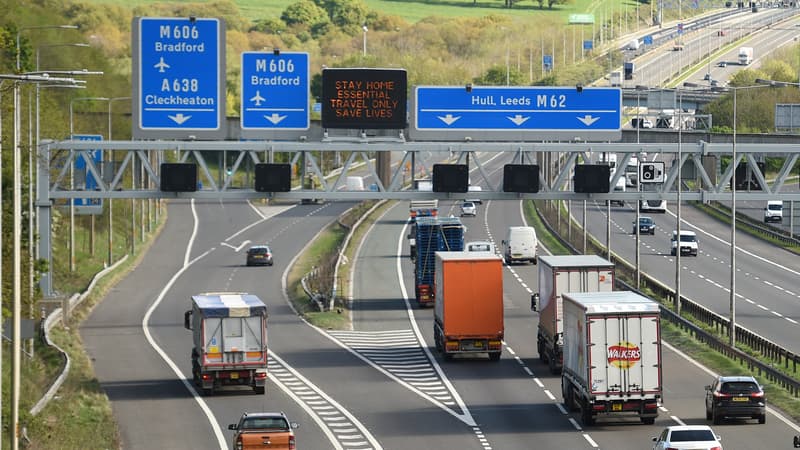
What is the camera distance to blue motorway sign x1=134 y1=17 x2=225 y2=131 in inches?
2046

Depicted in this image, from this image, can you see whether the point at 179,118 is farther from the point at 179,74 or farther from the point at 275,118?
the point at 275,118

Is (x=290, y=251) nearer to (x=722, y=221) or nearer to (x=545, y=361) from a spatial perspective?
(x=722, y=221)

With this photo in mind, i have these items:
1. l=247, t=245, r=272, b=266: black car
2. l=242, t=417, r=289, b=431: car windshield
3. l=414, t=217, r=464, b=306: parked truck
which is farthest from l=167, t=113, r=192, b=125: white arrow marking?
l=247, t=245, r=272, b=266: black car

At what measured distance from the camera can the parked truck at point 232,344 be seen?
4897 centimetres

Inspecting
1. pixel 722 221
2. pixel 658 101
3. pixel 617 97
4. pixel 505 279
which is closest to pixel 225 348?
pixel 617 97

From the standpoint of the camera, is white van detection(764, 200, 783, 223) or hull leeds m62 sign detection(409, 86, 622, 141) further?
white van detection(764, 200, 783, 223)

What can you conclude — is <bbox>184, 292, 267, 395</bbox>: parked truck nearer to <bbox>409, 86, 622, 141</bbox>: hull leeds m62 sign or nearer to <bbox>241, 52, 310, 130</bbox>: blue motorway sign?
<bbox>241, 52, 310, 130</bbox>: blue motorway sign

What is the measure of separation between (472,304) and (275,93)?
10.0 m

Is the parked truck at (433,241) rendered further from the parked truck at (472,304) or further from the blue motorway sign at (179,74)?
the blue motorway sign at (179,74)

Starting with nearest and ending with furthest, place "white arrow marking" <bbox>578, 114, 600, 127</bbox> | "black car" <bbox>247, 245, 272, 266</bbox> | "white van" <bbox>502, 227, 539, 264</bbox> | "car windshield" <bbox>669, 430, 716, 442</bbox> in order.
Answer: "car windshield" <bbox>669, 430, 716, 442</bbox> → "white arrow marking" <bbox>578, 114, 600, 127</bbox> → "white van" <bbox>502, 227, 539, 264</bbox> → "black car" <bbox>247, 245, 272, 266</bbox>

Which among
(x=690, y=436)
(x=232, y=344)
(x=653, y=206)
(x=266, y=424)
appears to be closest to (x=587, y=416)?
(x=690, y=436)

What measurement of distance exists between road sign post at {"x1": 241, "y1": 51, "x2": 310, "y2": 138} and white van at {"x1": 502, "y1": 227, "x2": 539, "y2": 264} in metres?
43.4

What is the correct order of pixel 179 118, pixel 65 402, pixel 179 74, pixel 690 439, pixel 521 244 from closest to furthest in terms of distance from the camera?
pixel 690 439
pixel 65 402
pixel 179 74
pixel 179 118
pixel 521 244

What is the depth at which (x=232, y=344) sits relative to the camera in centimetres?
4900
